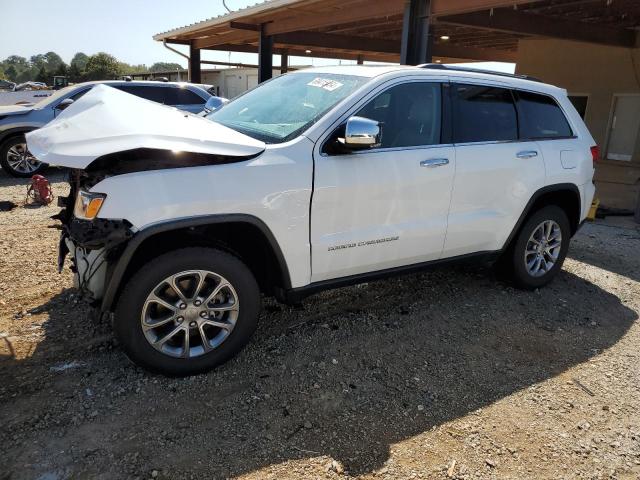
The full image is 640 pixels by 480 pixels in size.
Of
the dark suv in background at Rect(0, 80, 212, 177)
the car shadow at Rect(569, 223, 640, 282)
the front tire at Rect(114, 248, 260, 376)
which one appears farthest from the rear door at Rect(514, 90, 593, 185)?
the dark suv in background at Rect(0, 80, 212, 177)

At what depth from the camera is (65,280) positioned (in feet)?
14.8

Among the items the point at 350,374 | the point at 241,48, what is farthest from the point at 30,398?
the point at 241,48

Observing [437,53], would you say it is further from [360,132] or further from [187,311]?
[187,311]

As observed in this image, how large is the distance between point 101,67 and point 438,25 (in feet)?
183

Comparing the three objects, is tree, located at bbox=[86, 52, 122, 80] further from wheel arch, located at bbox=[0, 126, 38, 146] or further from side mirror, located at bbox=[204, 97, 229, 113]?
side mirror, located at bbox=[204, 97, 229, 113]

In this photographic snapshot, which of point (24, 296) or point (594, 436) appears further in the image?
point (24, 296)

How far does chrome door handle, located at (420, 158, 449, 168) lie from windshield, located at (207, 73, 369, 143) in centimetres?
73

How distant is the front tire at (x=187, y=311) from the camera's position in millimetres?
2934

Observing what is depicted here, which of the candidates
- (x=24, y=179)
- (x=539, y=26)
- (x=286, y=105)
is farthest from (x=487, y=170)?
(x=24, y=179)

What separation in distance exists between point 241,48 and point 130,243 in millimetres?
16234

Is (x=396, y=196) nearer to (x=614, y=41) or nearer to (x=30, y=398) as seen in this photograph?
(x=30, y=398)

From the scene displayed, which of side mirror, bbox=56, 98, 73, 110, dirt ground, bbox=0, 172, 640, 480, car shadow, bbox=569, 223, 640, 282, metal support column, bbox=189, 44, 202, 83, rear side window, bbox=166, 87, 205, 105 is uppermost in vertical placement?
metal support column, bbox=189, 44, 202, 83

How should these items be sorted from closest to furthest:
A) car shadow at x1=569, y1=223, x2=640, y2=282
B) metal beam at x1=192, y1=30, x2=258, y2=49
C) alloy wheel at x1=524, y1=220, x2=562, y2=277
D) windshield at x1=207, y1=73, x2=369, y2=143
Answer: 1. windshield at x1=207, y1=73, x2=369, y2=143
2. alloy wheel at x1=524, y1=220, x2=562, y2=277
3. car shadow at x1=569, y1=223, x2=640, y2=282
4. metal beam at x1=192, y1=30, x2=258, y2=49

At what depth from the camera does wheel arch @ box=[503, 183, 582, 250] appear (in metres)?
4.49
